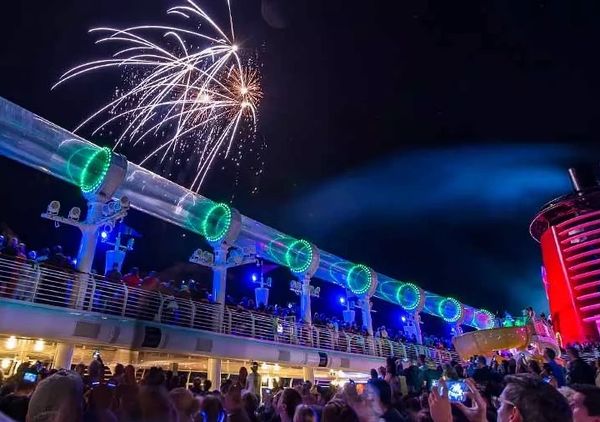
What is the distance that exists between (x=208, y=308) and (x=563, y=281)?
3052 cm

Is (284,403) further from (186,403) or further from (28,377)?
(28,377)

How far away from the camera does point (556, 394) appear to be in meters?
2.55

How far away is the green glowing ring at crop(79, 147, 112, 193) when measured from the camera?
13094 mm

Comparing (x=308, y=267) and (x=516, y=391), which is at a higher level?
(x=308, y=267)

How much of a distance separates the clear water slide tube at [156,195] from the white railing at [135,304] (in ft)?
9.75

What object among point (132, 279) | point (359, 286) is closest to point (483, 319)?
point (359, 286)

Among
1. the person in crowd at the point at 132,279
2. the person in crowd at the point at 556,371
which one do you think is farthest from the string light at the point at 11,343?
the person in crowd at the point at 556,371

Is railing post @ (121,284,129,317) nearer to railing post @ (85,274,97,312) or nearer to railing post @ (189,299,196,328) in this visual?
railing post @ (85,274,97,312)

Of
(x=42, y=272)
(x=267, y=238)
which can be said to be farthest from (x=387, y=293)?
(x=42, y=272)

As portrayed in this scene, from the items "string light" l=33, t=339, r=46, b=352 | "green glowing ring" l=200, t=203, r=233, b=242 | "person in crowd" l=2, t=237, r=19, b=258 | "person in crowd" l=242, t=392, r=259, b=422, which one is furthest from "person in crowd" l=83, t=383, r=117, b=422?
"green glowing ring" l=200, t=203, r=233, b=242

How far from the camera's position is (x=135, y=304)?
42.0ft

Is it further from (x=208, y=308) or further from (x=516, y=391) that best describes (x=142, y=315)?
(x=516, y=391)

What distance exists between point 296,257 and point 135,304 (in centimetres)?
967

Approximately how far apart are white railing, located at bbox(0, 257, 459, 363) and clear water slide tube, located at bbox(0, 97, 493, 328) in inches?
117
